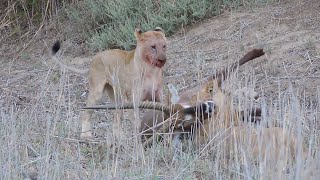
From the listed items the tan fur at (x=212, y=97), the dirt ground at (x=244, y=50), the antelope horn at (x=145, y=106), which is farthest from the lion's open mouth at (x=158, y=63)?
the antelope horn at (x=145, y=106)

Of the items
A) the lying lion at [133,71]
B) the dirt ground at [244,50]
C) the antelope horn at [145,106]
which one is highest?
the dirt ground at [244,50]

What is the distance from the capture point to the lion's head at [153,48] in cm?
770

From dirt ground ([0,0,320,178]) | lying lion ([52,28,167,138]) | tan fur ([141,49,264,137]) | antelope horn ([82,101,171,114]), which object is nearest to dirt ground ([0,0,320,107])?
dirt ground ([0,0,320,178])

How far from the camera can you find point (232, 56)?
1006cm

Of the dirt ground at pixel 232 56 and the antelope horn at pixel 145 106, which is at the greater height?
the dirt ground at pixel 232 56

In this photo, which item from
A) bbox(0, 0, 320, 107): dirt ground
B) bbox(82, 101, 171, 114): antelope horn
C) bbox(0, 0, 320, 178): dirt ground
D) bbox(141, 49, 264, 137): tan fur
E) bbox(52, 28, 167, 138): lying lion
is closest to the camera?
bbox(82, 101, 171, 114): antelope horn

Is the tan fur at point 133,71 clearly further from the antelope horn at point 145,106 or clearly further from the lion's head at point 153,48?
the antelope horn at point 145,106

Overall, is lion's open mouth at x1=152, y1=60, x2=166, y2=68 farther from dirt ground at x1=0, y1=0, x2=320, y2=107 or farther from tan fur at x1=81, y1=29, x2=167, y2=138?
dirt ground at x1=0, y1=0, x2=320, y2=107

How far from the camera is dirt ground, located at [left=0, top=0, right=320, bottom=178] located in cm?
892

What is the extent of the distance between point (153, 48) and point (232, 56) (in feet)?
8.11

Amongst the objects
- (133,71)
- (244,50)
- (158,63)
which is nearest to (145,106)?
(158,63)

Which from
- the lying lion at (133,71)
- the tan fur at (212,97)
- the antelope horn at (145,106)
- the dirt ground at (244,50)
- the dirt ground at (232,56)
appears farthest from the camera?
the dirt ground at (244,50)

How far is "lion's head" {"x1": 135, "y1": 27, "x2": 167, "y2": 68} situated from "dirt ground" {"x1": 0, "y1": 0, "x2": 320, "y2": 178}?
3.00 ft

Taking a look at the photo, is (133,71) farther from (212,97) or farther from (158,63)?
(212,97)
